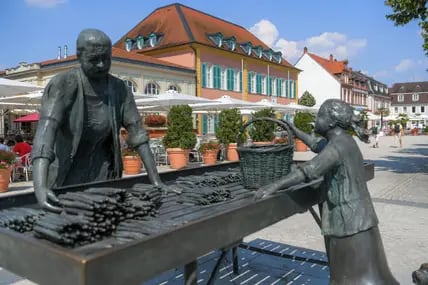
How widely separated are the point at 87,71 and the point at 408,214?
6.23 metres

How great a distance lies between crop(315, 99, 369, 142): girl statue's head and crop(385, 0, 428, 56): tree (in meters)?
9.17

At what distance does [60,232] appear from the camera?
1.55 meters

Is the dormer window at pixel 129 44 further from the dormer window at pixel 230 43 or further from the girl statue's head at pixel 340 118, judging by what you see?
the girl statue's head at pixel 340 118

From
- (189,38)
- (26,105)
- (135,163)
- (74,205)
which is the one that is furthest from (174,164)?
(189,38)

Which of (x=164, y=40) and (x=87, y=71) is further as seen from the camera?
(x=164, y=40)

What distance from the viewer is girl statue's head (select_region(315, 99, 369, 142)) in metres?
2.61

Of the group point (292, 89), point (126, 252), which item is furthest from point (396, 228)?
point (292, 89)

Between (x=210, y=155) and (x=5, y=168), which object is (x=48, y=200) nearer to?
(x=5, y=168)

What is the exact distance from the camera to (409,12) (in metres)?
10.6

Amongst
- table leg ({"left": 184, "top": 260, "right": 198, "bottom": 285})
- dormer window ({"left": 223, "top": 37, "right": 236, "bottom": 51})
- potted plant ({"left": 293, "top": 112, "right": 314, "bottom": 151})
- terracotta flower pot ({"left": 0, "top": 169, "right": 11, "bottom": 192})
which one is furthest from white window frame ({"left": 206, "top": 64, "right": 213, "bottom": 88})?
table leg ({"left": 184, "top": 260, "right": 198, "bottom": 285})

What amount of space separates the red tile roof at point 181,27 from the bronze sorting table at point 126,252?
89.6ft

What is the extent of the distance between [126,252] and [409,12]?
11176 mm

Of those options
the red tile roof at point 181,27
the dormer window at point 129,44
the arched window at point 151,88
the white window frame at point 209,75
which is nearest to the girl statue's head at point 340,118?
the arched window at point 151,88

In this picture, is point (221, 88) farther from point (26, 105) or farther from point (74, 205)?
point (74, 205)
